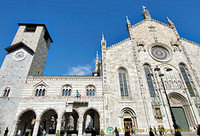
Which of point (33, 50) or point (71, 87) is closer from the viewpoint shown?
point (71, 87)

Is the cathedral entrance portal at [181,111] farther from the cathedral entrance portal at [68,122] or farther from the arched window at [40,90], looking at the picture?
the arched window at [40,90]

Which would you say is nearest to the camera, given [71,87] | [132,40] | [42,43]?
[71,87]


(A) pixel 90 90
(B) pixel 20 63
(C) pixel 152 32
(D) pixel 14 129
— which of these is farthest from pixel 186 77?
(B) pixel 20 63

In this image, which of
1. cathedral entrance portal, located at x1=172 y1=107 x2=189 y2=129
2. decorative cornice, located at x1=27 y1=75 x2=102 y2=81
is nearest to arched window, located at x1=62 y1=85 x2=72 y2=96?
decorative cornice, located at x1=27 y1=75 x2=102 y2=81

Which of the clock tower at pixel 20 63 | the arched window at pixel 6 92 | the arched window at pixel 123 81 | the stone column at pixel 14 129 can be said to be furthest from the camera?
the arched window at pixel 123 81

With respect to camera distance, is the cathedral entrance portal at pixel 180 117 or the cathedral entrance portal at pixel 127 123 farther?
the cathedral entrance portal at pixel 180 117

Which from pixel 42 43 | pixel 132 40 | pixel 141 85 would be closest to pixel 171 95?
pixel 141 85

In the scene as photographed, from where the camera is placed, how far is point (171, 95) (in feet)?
63.8

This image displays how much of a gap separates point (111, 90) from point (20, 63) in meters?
15.9

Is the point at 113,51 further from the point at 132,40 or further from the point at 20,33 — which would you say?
the point at 20,33

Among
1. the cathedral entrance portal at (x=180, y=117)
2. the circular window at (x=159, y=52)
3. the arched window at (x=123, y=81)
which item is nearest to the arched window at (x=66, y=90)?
the arched window at (x=123, y=81)

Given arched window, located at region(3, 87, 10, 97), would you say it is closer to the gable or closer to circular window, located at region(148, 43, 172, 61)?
the gable

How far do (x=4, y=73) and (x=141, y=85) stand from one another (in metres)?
21.9

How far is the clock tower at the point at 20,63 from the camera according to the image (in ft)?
55.7
